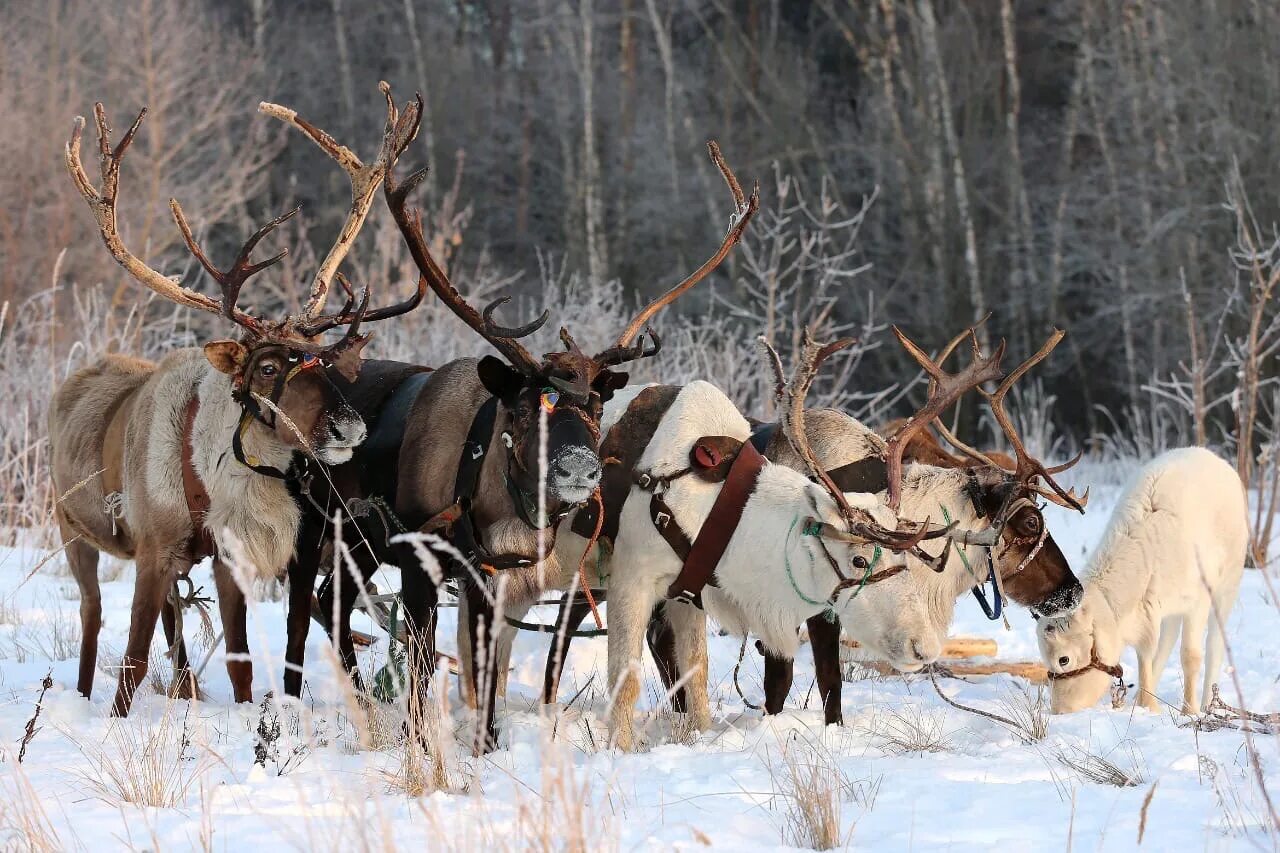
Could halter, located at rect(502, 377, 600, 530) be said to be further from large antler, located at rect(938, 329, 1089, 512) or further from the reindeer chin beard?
large antler, located at rect(938, 329, 1089, 512)

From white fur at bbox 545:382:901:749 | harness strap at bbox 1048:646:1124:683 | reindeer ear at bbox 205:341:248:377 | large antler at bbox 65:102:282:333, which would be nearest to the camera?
white fur at bbox 545:382:901:749

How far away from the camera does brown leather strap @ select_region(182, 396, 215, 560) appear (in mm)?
5711

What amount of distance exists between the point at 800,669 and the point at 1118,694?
1677mm

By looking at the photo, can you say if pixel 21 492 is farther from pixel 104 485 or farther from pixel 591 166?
pixel 591 166

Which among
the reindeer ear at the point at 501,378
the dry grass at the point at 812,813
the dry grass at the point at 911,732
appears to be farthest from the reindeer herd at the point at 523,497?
the dry grass at the point at 812,813

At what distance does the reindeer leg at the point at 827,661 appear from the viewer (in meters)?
5.95

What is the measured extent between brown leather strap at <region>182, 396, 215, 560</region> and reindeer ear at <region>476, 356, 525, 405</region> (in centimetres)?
139

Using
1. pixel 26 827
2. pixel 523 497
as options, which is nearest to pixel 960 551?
pixel 523 497

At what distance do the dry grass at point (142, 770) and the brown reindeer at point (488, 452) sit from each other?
82 cm

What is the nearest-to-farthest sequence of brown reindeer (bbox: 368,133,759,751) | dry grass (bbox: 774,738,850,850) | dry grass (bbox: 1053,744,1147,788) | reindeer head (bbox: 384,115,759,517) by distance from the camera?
dry grass (bbox: 774,738,850,850) → dry grass (bbox: 1053,744,1147,788) → reindeer head (bbox: 384,115,759,517) → brown reindeer (bbox: 368,133,759,751)

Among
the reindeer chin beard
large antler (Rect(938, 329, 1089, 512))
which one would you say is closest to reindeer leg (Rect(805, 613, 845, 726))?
large antler (Rect(938, 329, 1089, 512))

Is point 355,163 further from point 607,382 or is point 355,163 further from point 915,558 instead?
point 915,558

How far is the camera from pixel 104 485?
6277mm

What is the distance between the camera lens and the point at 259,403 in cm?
553
